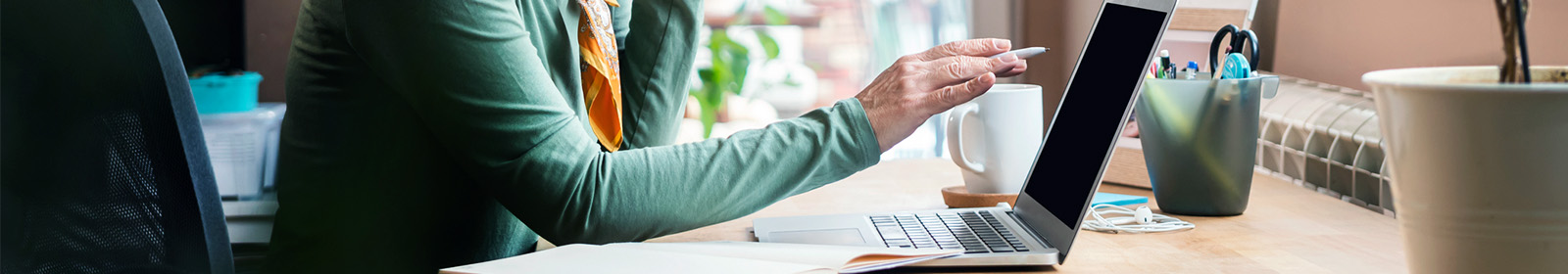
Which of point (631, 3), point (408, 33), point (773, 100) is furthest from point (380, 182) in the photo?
point (773, 100)

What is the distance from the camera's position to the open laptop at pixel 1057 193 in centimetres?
67

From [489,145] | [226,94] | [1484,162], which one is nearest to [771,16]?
[226,94]

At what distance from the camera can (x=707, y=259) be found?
0.62m

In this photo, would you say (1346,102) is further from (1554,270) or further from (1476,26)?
(1554,270)

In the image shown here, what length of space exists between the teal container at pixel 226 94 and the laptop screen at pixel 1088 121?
1.49m

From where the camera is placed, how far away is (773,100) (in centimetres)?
284

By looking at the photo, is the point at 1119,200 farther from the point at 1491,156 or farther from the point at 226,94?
the point at 226,94

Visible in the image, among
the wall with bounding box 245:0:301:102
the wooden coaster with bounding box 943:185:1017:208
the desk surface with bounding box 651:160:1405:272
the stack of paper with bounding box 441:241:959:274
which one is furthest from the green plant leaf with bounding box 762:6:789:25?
the stack of paper with bounding box 441:241:959:274

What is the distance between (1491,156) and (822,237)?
44 cm

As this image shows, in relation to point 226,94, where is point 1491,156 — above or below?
above

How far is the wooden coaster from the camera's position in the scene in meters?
0.95

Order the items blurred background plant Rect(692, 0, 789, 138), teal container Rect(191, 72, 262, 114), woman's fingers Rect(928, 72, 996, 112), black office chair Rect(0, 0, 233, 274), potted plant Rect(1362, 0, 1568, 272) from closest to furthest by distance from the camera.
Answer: potted plant Rect(1362, 0, 1568, 272) → black office chair Rect(0, 0, 233, 274) → woman's fingers Rect(928, 72, 996, 112) → teal container Rect(191, 72, 262, 114) → blurred background plant Rect(692, 0, 789, 138)

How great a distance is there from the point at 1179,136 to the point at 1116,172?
22 centimetres

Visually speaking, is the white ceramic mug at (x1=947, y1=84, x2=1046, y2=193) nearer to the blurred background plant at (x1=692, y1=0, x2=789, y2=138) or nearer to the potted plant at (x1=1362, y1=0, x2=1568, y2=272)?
the potted plant at (x1=1362, y1=0, x2=1568, y2=272)
